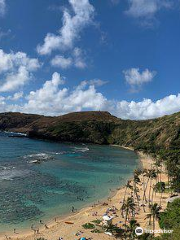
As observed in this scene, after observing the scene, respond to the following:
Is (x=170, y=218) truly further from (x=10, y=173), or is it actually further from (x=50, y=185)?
(x=10, y=173)

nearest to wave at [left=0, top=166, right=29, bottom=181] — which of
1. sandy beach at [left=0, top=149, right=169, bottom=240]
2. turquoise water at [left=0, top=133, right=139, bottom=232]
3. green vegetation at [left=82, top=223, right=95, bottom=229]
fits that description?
turquoise water at [left=0, top=133, right=139, bottom=232]

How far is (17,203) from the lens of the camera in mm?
72438

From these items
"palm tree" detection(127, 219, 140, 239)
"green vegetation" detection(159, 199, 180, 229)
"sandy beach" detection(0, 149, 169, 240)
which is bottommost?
"sandy beach" detection(0, 149, 169, 240)

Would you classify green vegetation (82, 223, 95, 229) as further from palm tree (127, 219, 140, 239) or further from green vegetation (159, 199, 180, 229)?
green vegetation (159, 199, 180, 229)

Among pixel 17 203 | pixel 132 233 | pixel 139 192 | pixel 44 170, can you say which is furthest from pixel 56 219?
pixel 44 170

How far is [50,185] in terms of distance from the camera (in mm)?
91812

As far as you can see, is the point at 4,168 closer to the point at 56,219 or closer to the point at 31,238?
the point at 56,219

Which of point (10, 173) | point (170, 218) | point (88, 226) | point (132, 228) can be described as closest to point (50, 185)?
point (10, 173)

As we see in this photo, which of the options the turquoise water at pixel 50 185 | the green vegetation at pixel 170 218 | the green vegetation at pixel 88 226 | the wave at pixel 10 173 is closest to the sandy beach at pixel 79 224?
the green vegetation at pixel 88 226

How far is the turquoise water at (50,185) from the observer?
221 feet

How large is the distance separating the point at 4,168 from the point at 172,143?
118 meters

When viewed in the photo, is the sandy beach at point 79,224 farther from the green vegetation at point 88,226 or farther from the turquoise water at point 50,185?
the turquoise water at point 50,185

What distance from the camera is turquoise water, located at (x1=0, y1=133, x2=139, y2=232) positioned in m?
67.4

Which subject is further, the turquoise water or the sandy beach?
the turquoise water
